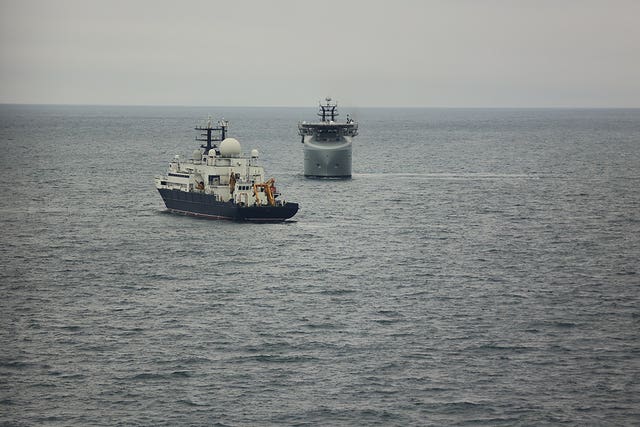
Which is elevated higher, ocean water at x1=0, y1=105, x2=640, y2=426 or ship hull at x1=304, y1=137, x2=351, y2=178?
ship hull at x1=304, y1=137, x2=351, y2=178

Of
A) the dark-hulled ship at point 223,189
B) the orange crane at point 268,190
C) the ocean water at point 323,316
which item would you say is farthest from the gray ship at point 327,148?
the orange crane at point 268,190

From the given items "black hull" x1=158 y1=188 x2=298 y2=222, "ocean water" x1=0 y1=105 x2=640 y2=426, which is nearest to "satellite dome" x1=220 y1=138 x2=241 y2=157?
"black hull" x1=158 y1=188 x2=298 y2=222

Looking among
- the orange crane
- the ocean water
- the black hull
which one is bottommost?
the ocean water

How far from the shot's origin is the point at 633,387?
2055 inches

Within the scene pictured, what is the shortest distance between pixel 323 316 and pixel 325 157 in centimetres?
9150

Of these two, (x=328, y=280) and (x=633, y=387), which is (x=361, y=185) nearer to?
(x=328, y=280)

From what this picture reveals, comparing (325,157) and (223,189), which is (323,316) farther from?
(325,157)

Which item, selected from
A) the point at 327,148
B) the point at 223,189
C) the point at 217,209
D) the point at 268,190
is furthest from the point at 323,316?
the point at 327,148

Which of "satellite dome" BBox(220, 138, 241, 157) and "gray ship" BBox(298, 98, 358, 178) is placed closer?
"satellite dome" BBox(220, 138, 241, 157)

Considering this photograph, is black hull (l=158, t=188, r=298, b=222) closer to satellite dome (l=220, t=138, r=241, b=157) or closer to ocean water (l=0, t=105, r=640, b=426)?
ocean water (l=0, t=105, r=640, b=426)

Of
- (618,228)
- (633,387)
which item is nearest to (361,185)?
(618,228)

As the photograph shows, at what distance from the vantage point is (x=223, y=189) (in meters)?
111

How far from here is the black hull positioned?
10762 centimetres

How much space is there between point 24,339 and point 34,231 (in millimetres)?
43735
